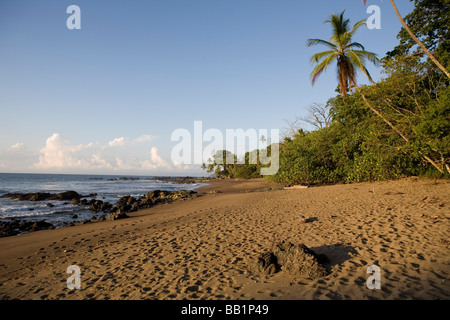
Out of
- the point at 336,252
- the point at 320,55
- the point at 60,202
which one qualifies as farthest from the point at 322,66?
the point at 60,202

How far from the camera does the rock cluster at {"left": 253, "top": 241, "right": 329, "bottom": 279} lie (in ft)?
14.3

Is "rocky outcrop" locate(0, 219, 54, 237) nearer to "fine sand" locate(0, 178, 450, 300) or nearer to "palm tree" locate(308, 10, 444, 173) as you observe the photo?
"fine sand" locate(0, 178, 450, 300)

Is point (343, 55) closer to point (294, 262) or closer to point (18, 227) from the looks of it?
point (294, 262)

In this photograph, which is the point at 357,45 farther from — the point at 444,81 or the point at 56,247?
the point at 56,247

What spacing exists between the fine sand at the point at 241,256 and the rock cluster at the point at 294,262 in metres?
0.15

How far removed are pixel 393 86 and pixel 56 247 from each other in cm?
1569

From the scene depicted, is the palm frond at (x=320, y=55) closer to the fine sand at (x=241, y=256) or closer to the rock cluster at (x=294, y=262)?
the fine sand at (x=241, y=256)

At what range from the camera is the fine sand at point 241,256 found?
157 inches

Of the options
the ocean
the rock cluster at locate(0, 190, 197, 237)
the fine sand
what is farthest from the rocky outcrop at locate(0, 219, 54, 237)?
the fine sand

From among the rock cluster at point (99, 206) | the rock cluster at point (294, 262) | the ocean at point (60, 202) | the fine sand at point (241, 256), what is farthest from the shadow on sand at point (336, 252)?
the ocean at point (60, 202)
